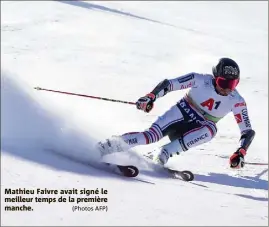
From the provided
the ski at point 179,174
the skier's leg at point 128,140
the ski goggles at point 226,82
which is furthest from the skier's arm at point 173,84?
the ski at point 179,174

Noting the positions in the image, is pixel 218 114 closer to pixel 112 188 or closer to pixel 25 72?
pixel 112 188

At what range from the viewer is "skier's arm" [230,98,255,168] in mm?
6082

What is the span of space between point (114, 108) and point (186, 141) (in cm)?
269

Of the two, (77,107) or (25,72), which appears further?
(25,72)

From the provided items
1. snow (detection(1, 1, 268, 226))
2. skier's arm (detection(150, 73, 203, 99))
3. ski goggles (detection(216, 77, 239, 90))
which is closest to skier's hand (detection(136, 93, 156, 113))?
skier's arm (detection(150, 73, 203, 99))

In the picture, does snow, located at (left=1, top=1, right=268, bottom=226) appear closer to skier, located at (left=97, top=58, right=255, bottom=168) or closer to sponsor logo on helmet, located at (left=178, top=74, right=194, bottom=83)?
skier, located at (left=97, top=58, right=255, bottom=168)

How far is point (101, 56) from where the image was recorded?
12.9 metres

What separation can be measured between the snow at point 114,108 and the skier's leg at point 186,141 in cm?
25

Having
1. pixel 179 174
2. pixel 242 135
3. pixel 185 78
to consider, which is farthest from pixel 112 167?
pixel 242 135

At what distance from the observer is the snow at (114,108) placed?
17.1 feet

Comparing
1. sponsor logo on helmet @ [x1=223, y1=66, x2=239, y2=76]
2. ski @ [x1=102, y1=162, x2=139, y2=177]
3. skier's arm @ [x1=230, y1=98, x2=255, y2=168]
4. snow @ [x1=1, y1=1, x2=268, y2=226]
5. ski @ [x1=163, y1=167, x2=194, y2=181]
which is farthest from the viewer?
sponsor logo on helmet @ [x1=223, y1=66, x2=239, y2=76]

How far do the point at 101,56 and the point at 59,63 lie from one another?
4.36ft

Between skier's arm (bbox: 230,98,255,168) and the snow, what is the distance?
0.33m

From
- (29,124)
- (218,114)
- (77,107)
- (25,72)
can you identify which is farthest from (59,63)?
(218,114)
